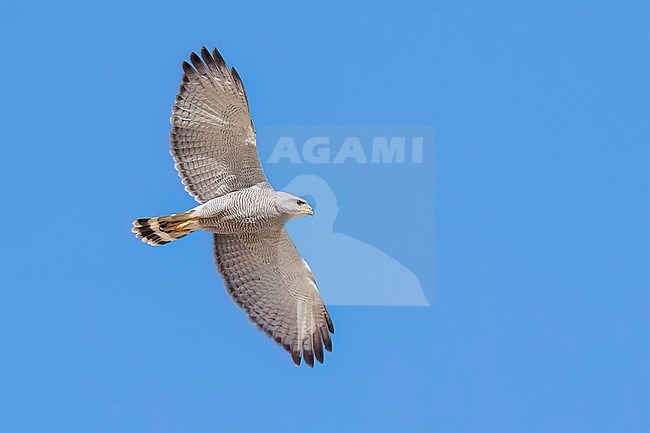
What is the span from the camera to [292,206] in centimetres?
1233

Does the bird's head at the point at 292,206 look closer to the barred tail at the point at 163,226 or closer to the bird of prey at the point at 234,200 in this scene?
the bird of prey at the point at 234,200

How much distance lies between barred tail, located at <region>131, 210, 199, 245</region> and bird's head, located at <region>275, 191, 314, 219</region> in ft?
2.34

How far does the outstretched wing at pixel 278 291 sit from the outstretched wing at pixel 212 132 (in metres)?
0.60

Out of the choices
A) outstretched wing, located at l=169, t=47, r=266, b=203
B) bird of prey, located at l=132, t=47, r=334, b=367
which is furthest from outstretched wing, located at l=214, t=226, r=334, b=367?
outstretched wing, located at l=169, t=47, r=266, b=203

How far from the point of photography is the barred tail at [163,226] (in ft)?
41.0

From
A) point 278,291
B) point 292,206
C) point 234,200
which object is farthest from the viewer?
point 278,291

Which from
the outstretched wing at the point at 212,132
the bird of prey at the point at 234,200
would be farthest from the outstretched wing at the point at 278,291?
the outstretched wing at the point at 212,132

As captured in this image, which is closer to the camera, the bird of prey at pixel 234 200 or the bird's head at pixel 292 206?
the bird's head at pixel 292 206

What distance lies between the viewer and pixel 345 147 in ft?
50.9

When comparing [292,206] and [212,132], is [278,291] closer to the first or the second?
[292,206]

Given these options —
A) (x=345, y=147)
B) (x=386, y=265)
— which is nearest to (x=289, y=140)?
(x=345, y=147)

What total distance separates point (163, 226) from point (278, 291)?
4.17ft

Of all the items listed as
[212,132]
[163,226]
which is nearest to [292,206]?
[212,132]

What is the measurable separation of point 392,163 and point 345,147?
0.59 meters
